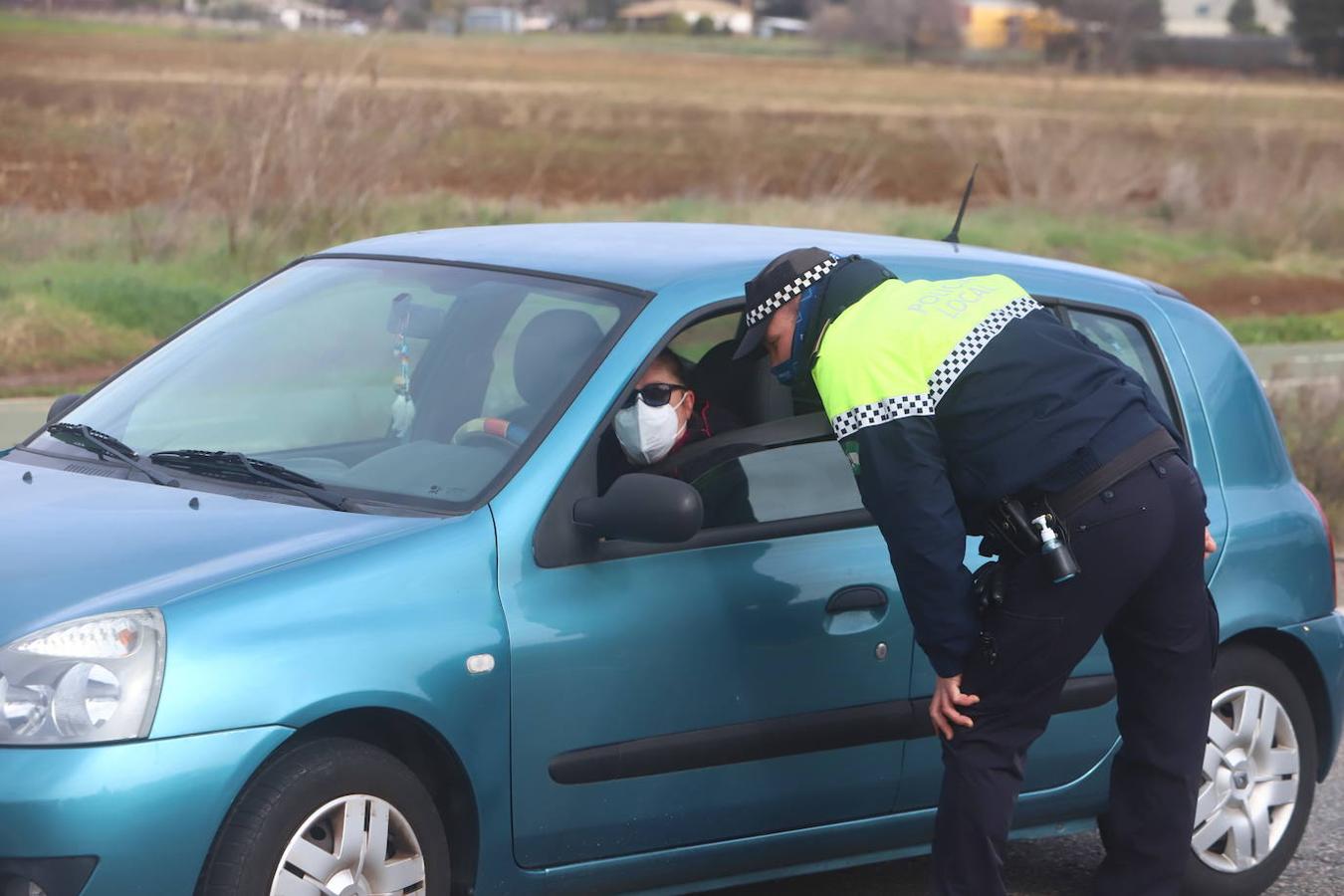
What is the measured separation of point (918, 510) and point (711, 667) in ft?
2.02

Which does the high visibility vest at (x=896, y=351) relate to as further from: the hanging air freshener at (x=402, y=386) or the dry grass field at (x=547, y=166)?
the dry grass field at (x=547, y=166)

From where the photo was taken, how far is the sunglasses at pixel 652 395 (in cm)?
427

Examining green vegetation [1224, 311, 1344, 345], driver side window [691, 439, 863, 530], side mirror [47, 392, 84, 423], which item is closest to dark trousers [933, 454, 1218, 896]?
driver side window [691, 439, 863, 530]

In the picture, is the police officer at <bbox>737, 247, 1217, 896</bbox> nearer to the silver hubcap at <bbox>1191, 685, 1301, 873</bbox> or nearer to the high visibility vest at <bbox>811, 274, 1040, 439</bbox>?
the high visibility vest at <bbox>811, 274, 1040, 439</bbox>

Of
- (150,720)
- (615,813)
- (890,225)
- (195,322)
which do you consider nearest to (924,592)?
(615,813)

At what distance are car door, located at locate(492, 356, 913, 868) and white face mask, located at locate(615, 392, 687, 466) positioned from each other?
0.24 ft

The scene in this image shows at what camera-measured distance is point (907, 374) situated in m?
3.89

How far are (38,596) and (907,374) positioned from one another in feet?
5.28

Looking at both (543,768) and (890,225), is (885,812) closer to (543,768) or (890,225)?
(543,768)

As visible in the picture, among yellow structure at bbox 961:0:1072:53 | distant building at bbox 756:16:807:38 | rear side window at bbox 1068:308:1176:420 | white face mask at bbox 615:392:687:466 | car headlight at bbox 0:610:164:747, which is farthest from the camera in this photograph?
distant building at bbox 756:16:807:38

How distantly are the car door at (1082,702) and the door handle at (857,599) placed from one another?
0.17m

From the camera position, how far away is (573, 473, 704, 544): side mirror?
390 cm

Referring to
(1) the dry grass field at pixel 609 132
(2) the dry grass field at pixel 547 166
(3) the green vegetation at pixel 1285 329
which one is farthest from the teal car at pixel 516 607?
(3) the green vegetation at pixel 1285 329

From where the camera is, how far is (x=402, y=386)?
462 cm
